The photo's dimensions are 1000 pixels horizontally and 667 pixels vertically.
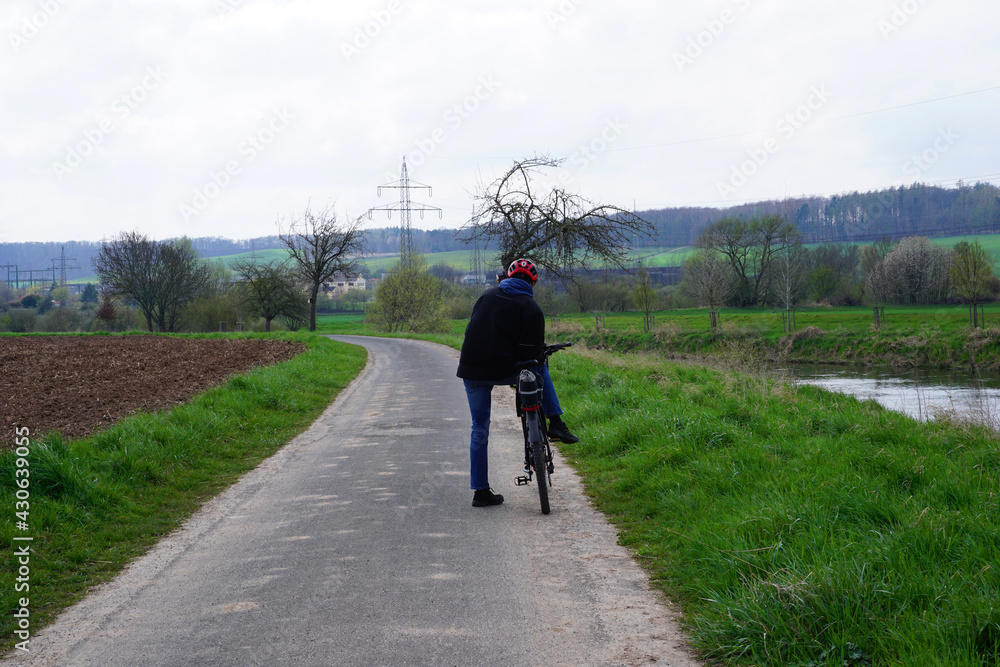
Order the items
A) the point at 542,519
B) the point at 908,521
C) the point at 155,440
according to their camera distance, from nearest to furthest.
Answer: the point at 908,521, the point at 542,519, the point at 155,440

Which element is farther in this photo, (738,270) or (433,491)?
(738,270)

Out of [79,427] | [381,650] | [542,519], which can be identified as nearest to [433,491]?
[542,519]

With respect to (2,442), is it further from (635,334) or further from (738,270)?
(738,270)

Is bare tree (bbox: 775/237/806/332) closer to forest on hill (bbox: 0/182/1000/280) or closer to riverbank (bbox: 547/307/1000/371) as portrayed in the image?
forest on hill (bbox: 0/182/1000/280)

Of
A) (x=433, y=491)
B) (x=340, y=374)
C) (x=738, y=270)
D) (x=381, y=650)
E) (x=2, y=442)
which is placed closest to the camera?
(x=381, y=650)

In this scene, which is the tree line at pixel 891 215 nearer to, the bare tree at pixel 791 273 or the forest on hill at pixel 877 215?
Answer: the forest on hill at pixel 877 215

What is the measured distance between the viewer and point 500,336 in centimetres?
596

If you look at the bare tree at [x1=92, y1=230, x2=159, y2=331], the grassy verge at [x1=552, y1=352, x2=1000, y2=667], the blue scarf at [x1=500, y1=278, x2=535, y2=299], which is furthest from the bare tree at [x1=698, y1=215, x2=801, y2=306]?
the blue scarf at [x1=500, y1=278, x2=535, y2=299]

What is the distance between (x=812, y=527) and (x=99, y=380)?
621 inches

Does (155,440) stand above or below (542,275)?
below

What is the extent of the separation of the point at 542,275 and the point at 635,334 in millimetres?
20939

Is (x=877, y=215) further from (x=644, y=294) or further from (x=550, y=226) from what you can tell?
(x=550, y=226)

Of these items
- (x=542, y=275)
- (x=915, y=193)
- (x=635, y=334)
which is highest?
(x=915, y=193)

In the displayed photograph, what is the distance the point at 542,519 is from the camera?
5.65 m
